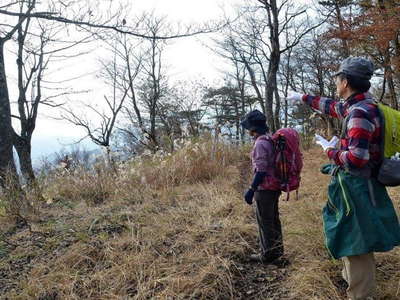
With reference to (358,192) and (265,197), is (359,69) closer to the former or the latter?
Answer: (358,192)

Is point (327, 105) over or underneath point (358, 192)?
over

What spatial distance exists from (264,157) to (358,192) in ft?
2.85

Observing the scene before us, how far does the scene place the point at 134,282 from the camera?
8.68 feet

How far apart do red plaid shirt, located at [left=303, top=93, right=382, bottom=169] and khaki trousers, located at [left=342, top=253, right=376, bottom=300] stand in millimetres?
561

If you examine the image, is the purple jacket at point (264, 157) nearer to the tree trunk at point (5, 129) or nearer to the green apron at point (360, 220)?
the green apron at point (360, 220)

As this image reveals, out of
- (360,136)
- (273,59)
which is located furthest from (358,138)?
(273,59)

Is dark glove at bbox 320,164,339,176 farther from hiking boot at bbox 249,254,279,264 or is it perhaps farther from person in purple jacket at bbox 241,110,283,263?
hiking boot at bbox 249,254,279,264

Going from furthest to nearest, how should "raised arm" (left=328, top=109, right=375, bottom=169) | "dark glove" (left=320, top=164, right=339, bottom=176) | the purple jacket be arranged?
1. the purple jacket
2. "dark glove" (left=320, top=164, right=339, bottom=176)
3. "raised arm" (left=328, top=109, right=375, bottom=169)

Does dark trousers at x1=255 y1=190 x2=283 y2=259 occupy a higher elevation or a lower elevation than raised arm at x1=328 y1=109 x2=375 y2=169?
lower

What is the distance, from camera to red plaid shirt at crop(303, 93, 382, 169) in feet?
6.15

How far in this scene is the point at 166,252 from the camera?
308cm

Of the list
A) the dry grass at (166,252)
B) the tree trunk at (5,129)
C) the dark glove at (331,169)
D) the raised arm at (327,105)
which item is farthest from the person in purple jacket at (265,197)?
the tree trunk at (5,129)

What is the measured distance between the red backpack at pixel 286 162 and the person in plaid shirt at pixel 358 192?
660mm

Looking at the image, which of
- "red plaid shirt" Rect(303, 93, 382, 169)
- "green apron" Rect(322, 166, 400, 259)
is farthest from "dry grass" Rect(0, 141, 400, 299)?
"red plaid shirt" Rect(303, 93, 382, 169)
